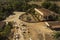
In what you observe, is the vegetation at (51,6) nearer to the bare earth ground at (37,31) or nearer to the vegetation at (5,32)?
the bare earth ground at (37,31)

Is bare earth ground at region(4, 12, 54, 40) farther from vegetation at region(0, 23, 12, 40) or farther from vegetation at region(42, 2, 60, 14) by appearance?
vegetation at region(42, 2, 60, 14)

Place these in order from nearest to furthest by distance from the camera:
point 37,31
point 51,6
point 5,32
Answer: point 37,31
point 5,32
point 51,6

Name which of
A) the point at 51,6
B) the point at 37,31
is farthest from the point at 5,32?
the point at 51,6

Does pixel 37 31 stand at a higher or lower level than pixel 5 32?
higher

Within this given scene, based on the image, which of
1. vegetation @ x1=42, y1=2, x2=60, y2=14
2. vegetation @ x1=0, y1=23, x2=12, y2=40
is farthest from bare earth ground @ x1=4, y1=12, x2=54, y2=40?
vegetation @ x1=42, y1=2, x2=60, y2=14

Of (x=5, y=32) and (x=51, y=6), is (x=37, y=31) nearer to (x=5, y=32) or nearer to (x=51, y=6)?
(x=5, y=32)

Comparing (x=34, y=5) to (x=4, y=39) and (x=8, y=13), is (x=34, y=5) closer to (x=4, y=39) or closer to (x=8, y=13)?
(x=8, y=13)

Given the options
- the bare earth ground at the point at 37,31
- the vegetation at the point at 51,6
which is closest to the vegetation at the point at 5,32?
the bare earth ground at the point at 37,31

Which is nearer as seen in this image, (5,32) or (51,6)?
(5,32)

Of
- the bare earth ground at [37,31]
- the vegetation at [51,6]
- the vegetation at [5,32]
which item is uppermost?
the bare earth ground at [37,31]

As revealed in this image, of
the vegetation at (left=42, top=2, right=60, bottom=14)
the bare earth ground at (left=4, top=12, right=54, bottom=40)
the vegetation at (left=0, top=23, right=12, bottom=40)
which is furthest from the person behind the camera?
the vegetation at (left=42, top=2, right=60, bottom=14)

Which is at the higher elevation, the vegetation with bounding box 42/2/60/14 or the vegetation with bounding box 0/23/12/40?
the vegetation with bounding box 0/23/12/40

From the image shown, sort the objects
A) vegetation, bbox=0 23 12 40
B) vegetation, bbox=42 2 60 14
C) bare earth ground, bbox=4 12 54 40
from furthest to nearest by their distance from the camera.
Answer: vegetation, bbox=42 2 60 14 → vegetation, bbox=0 23 12 40 → bare earth ground, bbox=4 12 54 40
